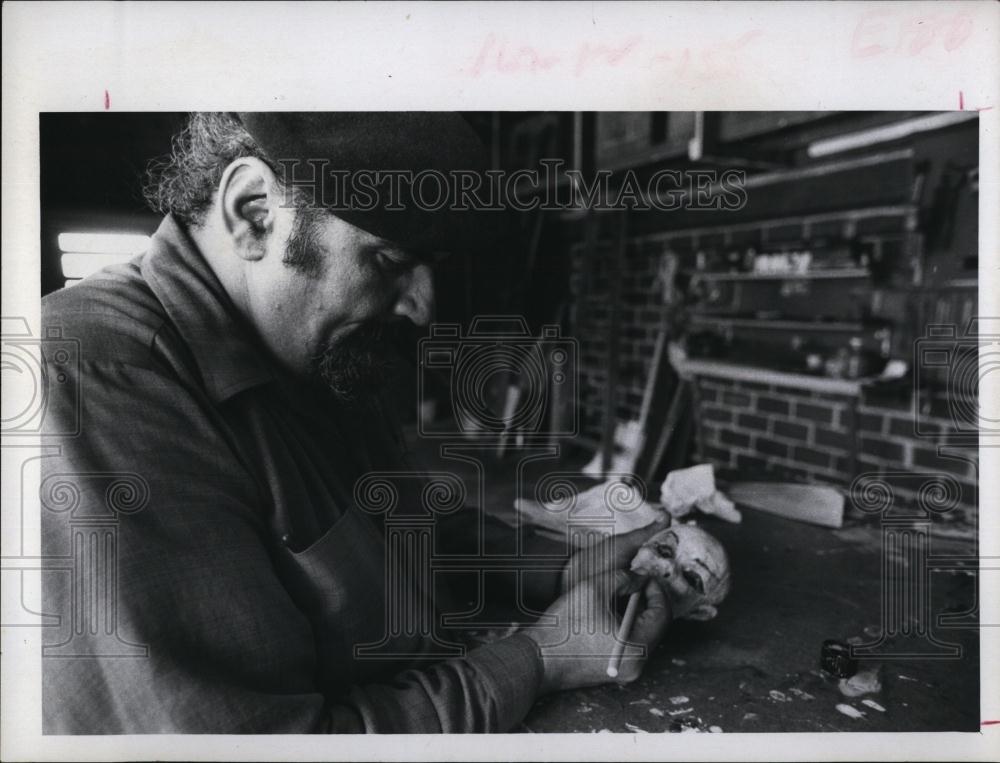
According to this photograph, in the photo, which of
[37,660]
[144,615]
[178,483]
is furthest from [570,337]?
[37,660]

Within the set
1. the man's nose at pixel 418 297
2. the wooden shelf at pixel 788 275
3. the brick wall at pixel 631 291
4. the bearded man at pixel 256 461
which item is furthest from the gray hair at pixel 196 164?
the wooden shelf at pixel 788 275

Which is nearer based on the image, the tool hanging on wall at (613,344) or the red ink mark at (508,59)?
the red ink mark at (508,59)

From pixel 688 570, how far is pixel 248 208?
1035 millimetres

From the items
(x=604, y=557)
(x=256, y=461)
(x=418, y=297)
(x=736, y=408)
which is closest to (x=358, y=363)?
(x=418, y=297)

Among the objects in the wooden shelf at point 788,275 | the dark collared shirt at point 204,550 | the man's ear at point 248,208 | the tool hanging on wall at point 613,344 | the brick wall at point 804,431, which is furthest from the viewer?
the wooden shelf at point 788,275

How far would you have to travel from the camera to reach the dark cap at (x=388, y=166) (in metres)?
1.24

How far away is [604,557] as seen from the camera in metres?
1.34

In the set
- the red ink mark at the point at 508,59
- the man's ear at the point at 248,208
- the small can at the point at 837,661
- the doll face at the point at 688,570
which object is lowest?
the small can at the point at 837,661

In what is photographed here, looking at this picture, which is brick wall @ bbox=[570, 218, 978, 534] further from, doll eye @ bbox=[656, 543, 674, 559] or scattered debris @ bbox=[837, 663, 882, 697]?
scattered debris @ bbox=[837, 663, 882, 697]

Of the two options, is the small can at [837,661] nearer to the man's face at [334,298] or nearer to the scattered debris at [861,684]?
the scattered debris at [861,684]

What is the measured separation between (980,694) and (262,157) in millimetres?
1668

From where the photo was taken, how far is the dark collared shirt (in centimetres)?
104

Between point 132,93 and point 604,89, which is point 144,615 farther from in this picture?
point 604,89

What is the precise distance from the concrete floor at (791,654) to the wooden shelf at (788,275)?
153cm
